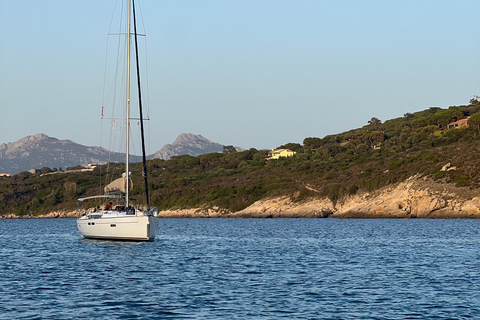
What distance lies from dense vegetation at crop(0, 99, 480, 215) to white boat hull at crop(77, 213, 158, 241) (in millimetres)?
39327

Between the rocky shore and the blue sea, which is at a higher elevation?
the rocky shore

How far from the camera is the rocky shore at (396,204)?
3836 inches

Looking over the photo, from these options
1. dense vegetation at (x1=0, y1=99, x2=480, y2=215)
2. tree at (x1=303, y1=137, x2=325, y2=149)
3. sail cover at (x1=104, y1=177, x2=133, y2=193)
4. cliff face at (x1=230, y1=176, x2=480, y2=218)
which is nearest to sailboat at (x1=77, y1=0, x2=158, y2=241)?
sail cover at (x1=104, y1=177, x2=133, y2=193)

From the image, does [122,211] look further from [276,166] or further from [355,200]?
[276,166]

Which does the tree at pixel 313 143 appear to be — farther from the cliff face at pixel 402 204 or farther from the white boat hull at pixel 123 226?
the white boat hull at pixel 123 226

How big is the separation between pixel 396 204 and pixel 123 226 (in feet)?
216

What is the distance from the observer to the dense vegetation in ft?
372

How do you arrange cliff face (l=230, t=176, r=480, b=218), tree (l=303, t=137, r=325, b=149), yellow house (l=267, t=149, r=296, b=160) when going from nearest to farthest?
cliff face (l=230, t=176, r=480, b=218) → tree (l=303, t=137, r=325, b=149) → yellow house (l=267, t=149, r=296, b=160)

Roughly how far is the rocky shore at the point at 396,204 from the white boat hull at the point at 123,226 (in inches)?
2442

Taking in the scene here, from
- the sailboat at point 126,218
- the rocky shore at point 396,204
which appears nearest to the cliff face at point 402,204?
the rocky shore at point 396,204

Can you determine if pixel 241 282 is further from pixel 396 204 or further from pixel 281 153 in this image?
pixel 281 153

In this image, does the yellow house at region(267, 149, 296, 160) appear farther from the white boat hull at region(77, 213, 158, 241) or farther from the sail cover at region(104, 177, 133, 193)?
the white boat hull at region(77, 213, 158, 241)

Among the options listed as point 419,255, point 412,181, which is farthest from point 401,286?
point 412,181

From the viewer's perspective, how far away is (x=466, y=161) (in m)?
108
